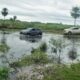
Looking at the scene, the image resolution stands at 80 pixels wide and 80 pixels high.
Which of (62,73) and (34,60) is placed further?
(34,60)

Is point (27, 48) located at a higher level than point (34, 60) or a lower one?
lower

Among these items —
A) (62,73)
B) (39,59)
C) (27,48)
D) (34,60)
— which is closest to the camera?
(62,73)

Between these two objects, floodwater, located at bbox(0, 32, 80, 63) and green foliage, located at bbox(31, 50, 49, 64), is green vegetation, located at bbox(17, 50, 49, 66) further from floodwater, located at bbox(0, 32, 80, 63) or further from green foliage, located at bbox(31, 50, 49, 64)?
floodwater, located at bbox(0, 32, 80, 63)

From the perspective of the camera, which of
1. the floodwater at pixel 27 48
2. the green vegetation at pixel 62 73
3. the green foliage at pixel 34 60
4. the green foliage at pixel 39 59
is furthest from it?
the floodwater at pixel 27 48

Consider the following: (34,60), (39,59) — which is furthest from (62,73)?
(39,59)

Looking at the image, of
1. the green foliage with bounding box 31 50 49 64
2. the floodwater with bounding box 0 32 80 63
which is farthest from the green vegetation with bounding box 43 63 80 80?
the floodwater with bounding box 0 32 80 63

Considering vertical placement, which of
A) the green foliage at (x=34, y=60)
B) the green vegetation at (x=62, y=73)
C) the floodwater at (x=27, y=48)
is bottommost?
the floodwater at (x=27, y=48)

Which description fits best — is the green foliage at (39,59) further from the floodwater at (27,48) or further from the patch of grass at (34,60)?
the floodwater at (27,48)

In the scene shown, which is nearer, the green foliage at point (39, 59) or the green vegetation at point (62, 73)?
the green vegetation at point (62, 73)

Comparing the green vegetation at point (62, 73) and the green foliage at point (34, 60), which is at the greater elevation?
the green vegetation at point (62, 73)

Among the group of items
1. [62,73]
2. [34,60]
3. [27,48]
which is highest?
[62,73]

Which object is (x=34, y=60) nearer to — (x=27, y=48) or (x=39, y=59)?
(x=39, y=59)

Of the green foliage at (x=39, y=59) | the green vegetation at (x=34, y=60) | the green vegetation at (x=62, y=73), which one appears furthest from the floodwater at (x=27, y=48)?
the green vegetation at (x=62, y=73)

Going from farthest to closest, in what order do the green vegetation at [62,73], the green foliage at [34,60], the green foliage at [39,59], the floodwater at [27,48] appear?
the floodwater at [27,48] < the green foliage at [39,59] < the green foliage at [34,60] < the green vegetation at [62,73]
